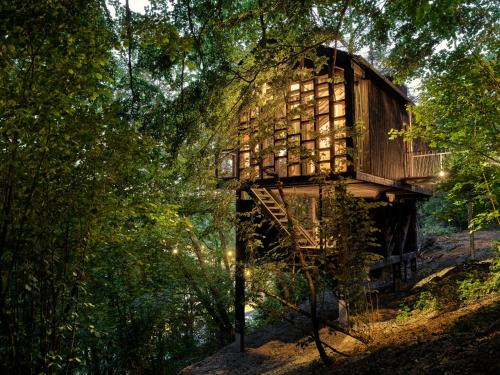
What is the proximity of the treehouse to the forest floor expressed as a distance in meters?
1.68

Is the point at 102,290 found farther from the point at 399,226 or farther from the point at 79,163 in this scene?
the point at 399,226

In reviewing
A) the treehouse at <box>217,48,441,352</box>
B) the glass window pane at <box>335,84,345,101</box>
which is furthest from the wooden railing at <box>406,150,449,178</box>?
the glass window pane at <box>335,84,345,101</box>

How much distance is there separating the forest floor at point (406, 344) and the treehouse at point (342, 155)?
1676 mm

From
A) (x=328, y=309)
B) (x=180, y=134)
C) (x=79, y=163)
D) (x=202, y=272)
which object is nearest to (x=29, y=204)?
(x=79, y=163)

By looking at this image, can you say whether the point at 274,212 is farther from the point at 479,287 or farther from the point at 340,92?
the point at 479,287

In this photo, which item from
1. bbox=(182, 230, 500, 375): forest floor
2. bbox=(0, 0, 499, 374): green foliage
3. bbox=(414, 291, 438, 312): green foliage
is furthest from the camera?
bbox=(414, 291, 438, 312): green foliage

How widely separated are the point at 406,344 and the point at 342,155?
5.08 metres

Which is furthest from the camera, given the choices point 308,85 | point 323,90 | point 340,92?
point 323,90

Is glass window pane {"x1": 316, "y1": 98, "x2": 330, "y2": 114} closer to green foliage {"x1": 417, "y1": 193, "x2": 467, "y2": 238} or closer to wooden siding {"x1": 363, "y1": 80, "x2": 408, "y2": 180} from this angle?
wooden siding {"x1": 363, "y1": 80, "x2": 408, "y2": 180}

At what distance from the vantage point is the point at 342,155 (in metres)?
9.41

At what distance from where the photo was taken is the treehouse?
10055mm

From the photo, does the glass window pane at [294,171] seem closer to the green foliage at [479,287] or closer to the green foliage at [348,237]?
the green foliage at [348,237]

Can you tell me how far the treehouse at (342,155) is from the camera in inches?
396

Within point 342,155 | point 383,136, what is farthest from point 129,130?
point 383,136
